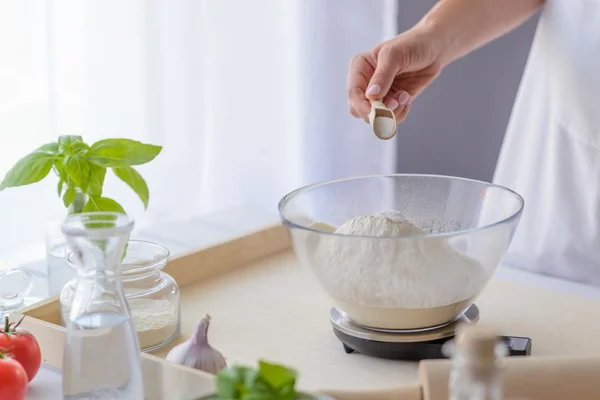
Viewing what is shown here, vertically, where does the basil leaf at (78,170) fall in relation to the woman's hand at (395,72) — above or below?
below

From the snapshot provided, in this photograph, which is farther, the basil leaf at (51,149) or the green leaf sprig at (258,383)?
the basil leaf at (51,149)

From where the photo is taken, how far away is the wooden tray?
3.29 feet

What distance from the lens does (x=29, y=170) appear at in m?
1.12

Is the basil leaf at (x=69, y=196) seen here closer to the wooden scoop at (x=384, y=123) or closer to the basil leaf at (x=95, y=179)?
the basil leaf at (x=95, y=179)

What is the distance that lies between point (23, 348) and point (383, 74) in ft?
2.38

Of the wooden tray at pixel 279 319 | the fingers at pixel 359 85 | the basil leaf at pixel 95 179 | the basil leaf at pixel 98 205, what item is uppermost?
the fingers at pixel 359 85

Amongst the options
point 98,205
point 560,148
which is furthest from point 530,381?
point 560,148

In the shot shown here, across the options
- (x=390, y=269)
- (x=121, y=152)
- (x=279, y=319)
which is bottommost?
(x=279, y=319)

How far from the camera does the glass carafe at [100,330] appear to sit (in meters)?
0.81

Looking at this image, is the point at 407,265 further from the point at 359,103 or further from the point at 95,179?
the point at 359,103

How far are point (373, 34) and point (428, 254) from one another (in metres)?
1.66

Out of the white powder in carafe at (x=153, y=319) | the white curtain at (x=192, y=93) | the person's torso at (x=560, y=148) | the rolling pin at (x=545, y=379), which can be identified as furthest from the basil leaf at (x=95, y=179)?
the person's torso at (x=560, y=148)

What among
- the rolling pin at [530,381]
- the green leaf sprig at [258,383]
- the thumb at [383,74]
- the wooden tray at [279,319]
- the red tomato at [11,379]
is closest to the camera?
the green leaf sprig at [258,383]

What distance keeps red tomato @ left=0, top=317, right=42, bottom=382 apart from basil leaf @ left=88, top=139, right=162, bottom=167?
245 millimetres
